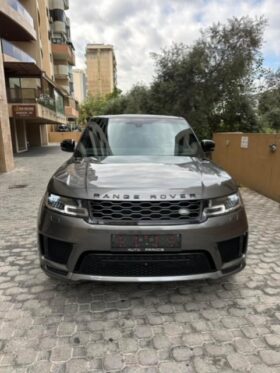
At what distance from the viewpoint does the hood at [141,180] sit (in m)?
2.36

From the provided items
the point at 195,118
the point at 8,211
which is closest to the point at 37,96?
the point at 195,118

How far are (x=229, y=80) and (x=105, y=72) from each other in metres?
96.4

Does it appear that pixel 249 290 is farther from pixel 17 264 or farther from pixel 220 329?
pixel 17 264

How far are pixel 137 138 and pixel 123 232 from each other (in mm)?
1765

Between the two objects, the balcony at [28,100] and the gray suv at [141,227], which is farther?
the balcony at [28,100]

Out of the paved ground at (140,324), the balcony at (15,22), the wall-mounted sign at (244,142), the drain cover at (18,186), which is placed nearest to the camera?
the paved ground at (140,324)

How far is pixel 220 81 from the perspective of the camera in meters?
11.7

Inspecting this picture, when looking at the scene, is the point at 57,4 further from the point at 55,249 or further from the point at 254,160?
the point at 55,249

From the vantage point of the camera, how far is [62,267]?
2.42 metres

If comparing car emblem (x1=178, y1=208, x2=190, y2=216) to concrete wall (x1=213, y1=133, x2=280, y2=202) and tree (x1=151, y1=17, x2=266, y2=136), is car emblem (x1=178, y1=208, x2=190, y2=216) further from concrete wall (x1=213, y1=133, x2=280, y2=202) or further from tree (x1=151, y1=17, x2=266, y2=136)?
tree (x1=151, y1=17, x2=266, y2=136)

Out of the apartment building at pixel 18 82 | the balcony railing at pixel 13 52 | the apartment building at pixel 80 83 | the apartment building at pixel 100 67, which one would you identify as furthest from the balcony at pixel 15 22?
the apartment building at pixel 80 83

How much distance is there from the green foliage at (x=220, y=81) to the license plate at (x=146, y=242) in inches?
404

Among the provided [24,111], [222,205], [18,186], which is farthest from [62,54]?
[222,205]

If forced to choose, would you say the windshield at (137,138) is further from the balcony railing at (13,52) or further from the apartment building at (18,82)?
the balcony railing at (13,52)
